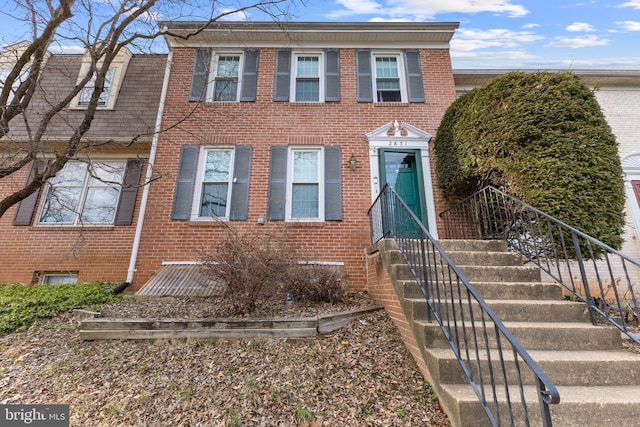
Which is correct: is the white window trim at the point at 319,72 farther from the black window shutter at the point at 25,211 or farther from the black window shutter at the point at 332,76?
the black window shutter at the point at 25,211

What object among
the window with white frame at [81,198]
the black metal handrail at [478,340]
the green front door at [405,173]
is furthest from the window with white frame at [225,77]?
the black metal handrail at [478,340]

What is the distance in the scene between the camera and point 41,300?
14.6 ft

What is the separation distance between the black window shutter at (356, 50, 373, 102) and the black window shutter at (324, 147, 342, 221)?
162 cm

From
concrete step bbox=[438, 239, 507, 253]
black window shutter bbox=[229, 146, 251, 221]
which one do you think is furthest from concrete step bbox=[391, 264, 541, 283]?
black window shutter bbox=[229, 146, 251, 221]

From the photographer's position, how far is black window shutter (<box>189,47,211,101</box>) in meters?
6.93

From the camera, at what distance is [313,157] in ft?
21.6

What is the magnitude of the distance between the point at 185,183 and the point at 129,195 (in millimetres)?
1760

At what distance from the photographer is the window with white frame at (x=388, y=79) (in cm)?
708

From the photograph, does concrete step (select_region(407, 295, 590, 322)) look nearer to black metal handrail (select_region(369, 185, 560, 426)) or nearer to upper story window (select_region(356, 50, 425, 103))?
black metal handrail (select_region(369, 185, 560, 426))

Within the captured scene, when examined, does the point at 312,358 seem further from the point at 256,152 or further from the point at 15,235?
the point at 15,235

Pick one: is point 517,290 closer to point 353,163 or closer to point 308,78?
point 353,163

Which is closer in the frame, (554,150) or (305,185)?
(554,150)

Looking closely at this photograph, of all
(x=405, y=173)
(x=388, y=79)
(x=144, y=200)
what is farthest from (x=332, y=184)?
(x=144, y=200)

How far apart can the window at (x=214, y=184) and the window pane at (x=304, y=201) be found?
144 centimetres
